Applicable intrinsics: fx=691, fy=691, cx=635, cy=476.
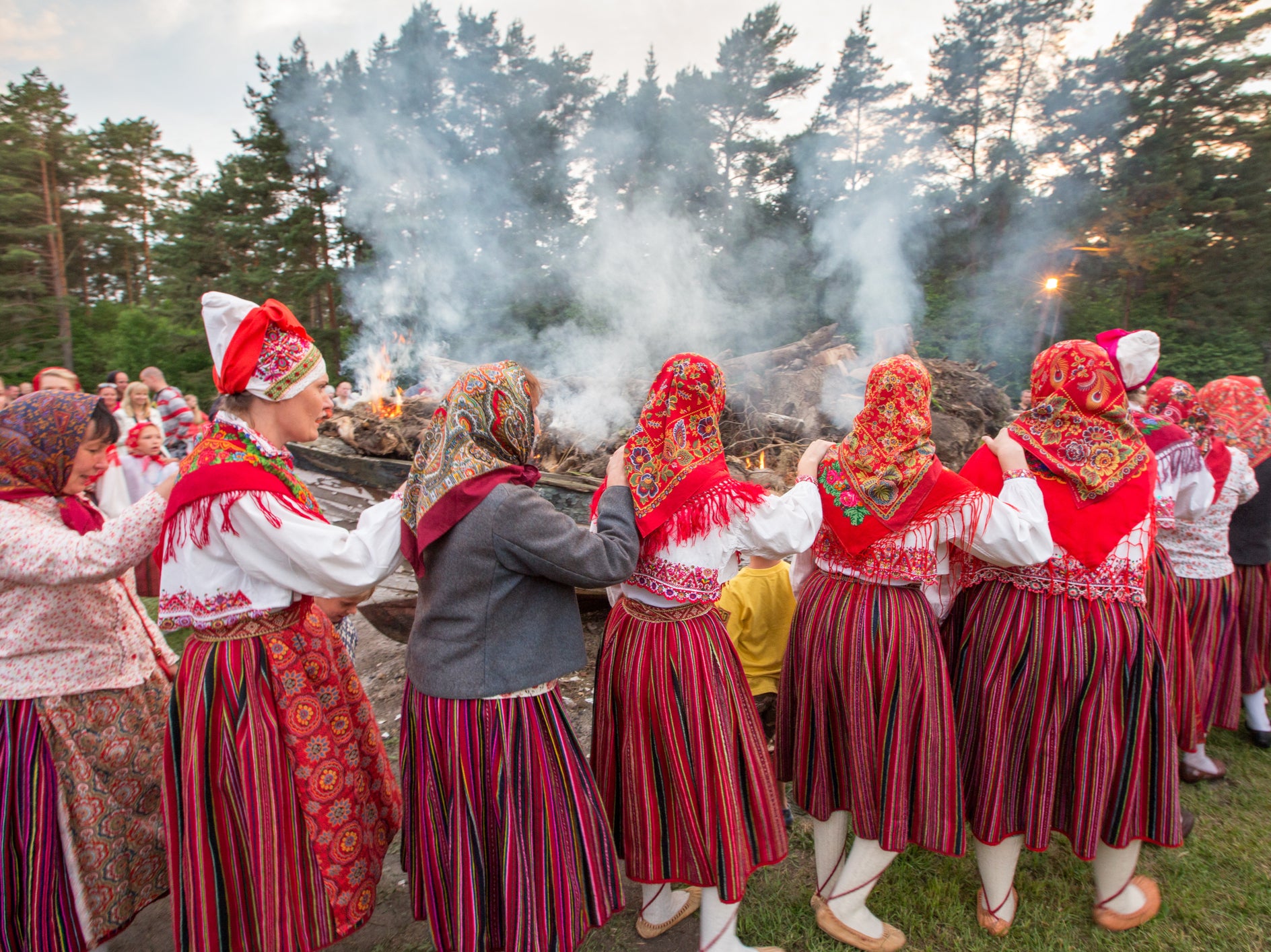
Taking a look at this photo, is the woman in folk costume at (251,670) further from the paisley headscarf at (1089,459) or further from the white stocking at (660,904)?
the paisley headscarf at (1089,459)

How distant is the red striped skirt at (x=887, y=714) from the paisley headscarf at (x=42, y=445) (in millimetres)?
2499

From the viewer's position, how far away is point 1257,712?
3785mm

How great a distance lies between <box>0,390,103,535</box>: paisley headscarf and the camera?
2.07 m

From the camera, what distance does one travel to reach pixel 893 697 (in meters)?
2.34

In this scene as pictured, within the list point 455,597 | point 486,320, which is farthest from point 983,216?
point 455,597

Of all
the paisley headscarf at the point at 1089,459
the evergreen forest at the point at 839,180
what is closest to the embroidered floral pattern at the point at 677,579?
the paisley headscarf at the point at 1089,459

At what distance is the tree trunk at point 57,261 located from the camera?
776 inches

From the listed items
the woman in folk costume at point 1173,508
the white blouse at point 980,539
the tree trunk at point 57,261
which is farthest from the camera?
the tree trunk at point 57,261

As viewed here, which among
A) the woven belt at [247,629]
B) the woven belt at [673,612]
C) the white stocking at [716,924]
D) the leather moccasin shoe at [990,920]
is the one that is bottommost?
the leather moccasin shoe at [990,920]

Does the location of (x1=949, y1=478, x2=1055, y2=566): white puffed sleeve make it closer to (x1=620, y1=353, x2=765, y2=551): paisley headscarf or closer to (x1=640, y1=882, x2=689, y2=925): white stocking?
(x1=620, y1=353, x2=765, y2=551): paisley headscarf

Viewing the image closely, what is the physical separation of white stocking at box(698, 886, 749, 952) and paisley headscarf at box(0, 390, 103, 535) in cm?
231

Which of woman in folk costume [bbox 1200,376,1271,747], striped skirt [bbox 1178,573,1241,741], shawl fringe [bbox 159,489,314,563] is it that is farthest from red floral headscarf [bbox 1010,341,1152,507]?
shawl fringe [bbox 159,489,314,563]

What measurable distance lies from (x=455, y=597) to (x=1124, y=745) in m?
2.31

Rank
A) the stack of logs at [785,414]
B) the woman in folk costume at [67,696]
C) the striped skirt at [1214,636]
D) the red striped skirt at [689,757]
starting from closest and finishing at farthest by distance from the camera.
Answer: the woman in folk costume at [67,696] < the red striped skirt at [689,757] < the striped skirt at [1214,636] < the stack of logs at [785,414]
